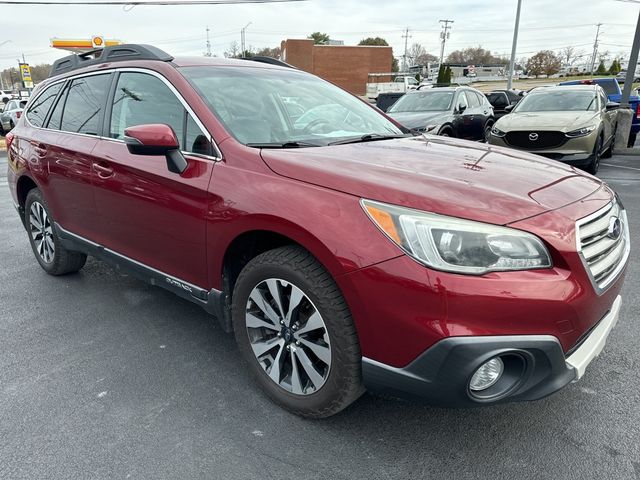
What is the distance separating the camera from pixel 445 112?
31.9 feet

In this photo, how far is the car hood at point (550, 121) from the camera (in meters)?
8.20

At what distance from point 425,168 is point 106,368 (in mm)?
2147

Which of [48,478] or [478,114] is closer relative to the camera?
[48,478]

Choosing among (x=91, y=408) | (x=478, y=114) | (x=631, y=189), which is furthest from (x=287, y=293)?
(x=478, y=114)

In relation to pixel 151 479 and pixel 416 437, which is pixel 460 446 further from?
pixel 151 479

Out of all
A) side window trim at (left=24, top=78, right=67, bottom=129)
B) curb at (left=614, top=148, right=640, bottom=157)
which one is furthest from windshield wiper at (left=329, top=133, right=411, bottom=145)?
curb at (left=614, top=148, right=640, bottom=157)

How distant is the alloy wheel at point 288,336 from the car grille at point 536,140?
24.3ft

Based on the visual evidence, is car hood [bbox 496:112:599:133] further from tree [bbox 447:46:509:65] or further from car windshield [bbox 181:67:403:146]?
tree [bbox 447:46:509:65]

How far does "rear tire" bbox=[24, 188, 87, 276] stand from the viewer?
13.5 feet

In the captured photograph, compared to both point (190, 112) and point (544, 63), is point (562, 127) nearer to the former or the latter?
point (190, 112)

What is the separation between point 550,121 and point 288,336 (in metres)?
7.90

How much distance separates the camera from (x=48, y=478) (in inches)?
79.0

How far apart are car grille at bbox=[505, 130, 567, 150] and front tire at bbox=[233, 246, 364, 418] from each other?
24.3 feet

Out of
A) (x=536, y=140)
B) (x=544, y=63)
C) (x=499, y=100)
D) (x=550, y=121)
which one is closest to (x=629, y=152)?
(x=550, y=121)
